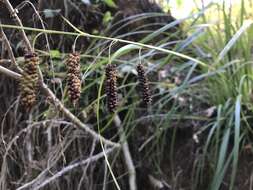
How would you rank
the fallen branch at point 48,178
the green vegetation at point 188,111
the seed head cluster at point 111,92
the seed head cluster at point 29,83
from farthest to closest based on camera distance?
the green vegetation at point 188,111 → the fallen branch at point 48,178 → the seed head cluster at point 111,92 → the seed head cluster at point 29,83

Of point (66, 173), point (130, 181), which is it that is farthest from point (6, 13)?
point (130, 181)

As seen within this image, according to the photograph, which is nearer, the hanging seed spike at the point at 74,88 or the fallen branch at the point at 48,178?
the hanging seed spike at the point at 74,88

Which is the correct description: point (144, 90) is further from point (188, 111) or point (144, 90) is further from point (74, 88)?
point (188, 111)

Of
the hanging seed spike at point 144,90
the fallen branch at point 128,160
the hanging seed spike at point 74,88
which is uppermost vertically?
the hanging seed spike at point 74,88

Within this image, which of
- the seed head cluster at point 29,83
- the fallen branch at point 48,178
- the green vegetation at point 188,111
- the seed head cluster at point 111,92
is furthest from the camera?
the green vegetation at point 188,111

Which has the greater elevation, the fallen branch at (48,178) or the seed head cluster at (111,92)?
the seed head cluster at (111,92)

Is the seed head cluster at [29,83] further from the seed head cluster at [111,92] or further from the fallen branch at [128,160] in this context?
the fallen branch at [128,160]

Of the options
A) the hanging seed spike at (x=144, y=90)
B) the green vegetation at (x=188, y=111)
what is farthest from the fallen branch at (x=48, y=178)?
the hanging seed spike at (x=144, y=90)
